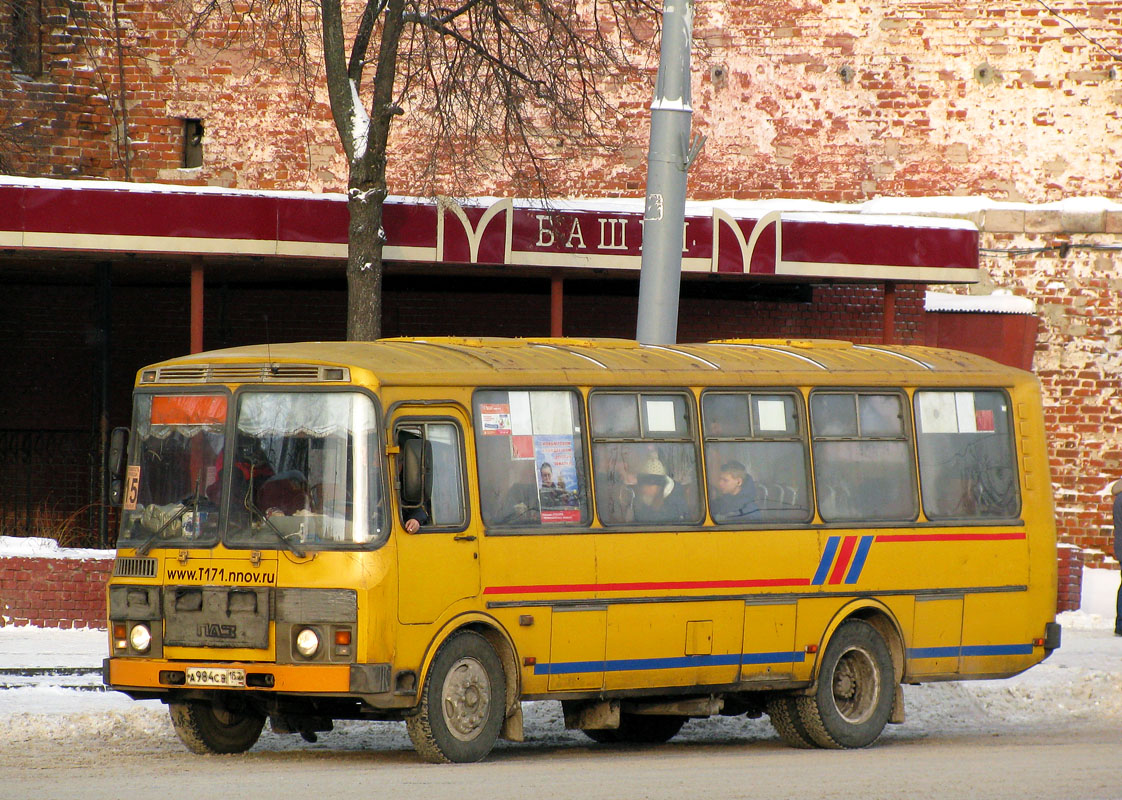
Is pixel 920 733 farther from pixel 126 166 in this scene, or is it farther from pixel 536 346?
pixel 126 166

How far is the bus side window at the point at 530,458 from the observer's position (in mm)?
10039

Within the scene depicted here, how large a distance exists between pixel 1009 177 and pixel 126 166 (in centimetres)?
1155

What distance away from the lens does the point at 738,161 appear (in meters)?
22.9

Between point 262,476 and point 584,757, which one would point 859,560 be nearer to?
point 584,757

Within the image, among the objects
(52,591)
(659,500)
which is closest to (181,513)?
(659,500)

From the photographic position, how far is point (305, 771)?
368 inches

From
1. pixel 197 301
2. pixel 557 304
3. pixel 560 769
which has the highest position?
pixel 557 304

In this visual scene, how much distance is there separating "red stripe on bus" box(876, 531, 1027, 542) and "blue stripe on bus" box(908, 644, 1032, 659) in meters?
0.74

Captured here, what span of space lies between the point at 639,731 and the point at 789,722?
111 cm

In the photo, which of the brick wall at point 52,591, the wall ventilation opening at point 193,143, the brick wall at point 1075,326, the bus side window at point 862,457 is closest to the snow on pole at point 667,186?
the bus side window at point 862,457

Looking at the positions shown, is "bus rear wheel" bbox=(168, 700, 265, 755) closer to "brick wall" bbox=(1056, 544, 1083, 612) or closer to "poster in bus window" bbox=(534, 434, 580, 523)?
"poster in bus window" bbox=(534, 434, 580, 523)

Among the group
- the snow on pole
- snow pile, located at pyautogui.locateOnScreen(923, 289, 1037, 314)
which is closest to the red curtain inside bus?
the snow on pole

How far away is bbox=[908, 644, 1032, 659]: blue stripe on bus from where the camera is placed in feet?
38.4

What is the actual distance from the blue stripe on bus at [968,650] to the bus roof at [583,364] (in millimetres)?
1868
